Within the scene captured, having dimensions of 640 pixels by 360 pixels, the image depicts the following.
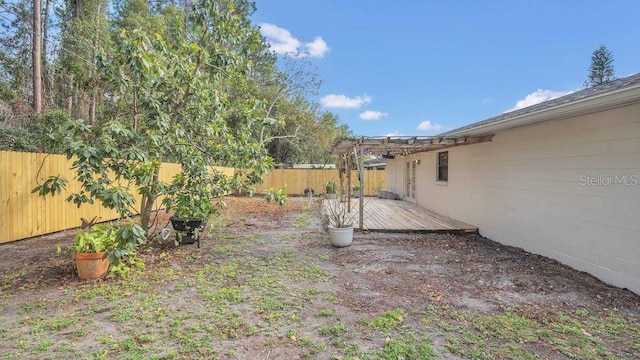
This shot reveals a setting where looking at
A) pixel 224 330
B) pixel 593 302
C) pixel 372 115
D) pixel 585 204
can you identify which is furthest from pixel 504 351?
pixel 372 115

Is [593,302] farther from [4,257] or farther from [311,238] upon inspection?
[4,257]

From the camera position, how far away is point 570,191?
4.90 m

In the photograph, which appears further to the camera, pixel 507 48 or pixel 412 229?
pixel 507 48

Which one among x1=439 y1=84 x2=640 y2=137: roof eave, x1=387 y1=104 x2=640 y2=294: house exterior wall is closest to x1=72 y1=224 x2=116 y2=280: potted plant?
x1=439 y1=84 x2=640 y2=137: roof eave

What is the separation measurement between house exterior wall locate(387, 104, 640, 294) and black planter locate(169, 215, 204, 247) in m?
6.16

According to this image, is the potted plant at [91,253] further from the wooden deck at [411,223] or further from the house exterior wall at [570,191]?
the house exterior wall at [570,191]

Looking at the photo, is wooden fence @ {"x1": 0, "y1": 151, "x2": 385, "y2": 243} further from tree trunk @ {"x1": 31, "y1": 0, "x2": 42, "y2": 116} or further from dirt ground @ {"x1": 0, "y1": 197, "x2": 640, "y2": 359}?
tree trunk @ {"x1": 31, "y1": 0, "x2": 42, "y2": 116}

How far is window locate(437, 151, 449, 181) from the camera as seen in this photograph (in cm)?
963

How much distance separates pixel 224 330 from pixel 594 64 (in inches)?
1211

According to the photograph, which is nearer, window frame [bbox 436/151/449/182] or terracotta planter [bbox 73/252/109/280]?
terracotta planter [bbox 73/252/109/280]

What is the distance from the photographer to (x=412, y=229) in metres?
7.57

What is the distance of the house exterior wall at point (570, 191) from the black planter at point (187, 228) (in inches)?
242

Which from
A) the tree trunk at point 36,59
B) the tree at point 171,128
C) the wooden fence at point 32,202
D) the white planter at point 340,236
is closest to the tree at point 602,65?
the white planter at point 340,236

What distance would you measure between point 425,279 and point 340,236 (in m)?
2.00
